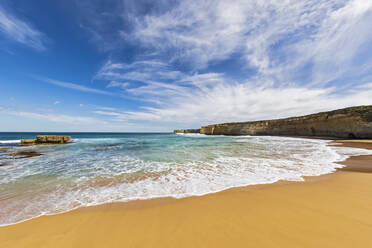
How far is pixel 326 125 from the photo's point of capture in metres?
27.6

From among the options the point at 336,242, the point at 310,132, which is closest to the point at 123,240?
the point at 336,242

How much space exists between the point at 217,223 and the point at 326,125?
1475 inches

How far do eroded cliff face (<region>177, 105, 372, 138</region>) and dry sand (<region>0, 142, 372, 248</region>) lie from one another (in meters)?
30.9

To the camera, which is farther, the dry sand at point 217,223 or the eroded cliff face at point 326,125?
the eroded cliff face at point 326,125

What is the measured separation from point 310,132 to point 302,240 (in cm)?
3992

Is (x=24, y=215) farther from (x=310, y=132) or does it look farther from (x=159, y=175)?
(x=310, y=132)

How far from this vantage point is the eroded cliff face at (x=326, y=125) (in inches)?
888

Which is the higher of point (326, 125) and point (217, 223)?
point (326, 125)

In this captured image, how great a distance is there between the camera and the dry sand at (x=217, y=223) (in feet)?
6.44

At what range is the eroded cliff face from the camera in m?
22.6

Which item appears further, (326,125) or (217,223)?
(326,125)

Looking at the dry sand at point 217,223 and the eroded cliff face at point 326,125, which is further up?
the eroded cliff face at point 326,125

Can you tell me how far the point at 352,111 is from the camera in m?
23.7

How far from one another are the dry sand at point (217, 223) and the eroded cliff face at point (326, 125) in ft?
101
